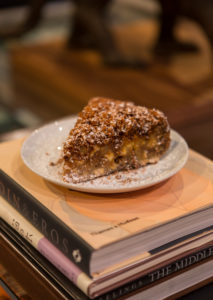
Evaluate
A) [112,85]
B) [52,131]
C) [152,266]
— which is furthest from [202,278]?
[112,85]

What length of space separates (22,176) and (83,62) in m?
1.89

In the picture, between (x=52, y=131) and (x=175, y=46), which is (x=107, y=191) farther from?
(x=175, y=46)

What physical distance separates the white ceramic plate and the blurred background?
107 cm

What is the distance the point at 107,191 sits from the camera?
0.59 meters

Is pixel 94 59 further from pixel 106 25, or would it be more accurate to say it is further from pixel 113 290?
pixel 113 290

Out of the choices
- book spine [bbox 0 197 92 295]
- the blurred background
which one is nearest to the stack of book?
book spine [bbox 0 197 92 295]

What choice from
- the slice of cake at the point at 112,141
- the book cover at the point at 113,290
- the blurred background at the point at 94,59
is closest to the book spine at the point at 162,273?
the book cover at the point at 113,290

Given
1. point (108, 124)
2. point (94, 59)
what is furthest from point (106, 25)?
point (108, 124)

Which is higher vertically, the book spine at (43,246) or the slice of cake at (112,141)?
the slice of cake at (112,141)

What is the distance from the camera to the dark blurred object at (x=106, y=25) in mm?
2191

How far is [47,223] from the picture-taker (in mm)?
572

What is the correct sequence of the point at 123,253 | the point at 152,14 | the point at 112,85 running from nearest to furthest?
the point at 123,253 → the point at 112,85 → the point at 152,14

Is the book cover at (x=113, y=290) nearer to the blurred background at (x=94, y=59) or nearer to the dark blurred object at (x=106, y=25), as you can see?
the blurred background at (x=94, y=59)

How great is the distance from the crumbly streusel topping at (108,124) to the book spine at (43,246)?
102 millimetres
